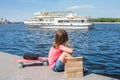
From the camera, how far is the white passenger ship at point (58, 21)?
85.6 metres

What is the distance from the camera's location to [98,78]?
7.51 m

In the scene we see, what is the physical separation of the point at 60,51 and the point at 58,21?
266 ft

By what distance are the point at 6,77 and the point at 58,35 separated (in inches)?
70.3

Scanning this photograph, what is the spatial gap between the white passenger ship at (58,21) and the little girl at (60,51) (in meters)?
77.0

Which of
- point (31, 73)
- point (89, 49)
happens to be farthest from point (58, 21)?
point (31, 73)

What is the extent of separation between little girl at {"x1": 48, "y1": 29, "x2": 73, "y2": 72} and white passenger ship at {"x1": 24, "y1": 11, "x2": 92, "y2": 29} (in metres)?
77.0

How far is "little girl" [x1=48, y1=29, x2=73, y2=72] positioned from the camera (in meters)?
7.90

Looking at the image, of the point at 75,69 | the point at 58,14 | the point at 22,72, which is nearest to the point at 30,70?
the point at 22,72

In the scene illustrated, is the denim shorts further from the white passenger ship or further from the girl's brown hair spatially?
the white passenger ship

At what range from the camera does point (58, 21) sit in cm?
8919

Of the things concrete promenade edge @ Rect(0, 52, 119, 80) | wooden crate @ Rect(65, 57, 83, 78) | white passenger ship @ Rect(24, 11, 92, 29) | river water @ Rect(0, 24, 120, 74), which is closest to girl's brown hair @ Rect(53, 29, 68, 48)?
wooden crate @ Rect(65, 57, 83, 78)

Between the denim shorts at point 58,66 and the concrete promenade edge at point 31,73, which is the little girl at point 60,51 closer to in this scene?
the denim shorts at point 58,66

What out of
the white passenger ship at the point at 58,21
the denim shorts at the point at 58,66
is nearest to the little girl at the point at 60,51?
the denim shorts at the point at 58,66

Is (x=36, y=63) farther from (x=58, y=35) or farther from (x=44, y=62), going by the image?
(x=58, y=35)
